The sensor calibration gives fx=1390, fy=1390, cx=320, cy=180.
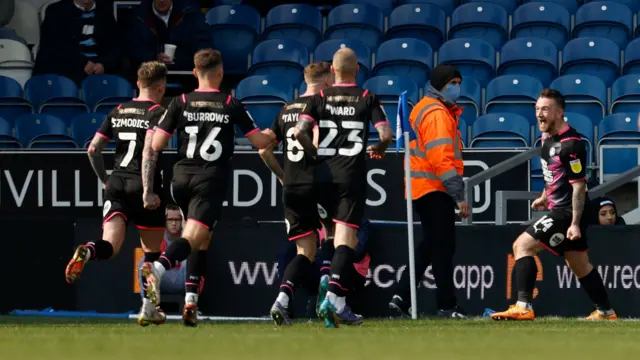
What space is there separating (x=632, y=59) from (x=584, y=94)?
1.12 metres

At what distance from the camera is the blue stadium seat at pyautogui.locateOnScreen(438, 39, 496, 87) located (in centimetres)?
1661

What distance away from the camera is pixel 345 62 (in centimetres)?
987

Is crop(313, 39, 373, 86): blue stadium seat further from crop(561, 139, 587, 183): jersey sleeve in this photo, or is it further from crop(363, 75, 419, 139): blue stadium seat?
crop(561, 139, 587, 183): jersey sleeve

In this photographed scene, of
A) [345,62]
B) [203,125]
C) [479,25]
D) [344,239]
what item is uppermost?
[479,25]

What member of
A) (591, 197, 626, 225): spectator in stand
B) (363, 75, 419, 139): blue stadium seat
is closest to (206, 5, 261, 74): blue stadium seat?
(363, 75, 419, 139): blue stadium seat

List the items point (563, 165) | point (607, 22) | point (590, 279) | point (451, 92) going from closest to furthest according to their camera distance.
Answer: point (563, 165)
point (590, 279)
point (451, 92)
point (607, 22)

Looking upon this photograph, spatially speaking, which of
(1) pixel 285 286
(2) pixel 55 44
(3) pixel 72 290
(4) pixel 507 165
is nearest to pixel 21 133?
(2) pixel 55 44

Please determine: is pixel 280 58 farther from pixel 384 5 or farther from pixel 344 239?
pixel 344 239

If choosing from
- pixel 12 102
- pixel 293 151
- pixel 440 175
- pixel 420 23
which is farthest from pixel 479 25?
pixel 293 151

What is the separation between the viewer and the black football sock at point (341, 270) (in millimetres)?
9562

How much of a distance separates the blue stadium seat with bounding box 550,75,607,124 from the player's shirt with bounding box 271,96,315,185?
5.98 metres

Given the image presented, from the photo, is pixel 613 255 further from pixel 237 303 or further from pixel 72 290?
pixel 72 290

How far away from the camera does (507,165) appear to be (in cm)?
1288

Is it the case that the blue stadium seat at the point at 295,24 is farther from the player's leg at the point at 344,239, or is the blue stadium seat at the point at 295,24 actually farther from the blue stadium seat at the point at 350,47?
the player's leg at the point at 344,239
